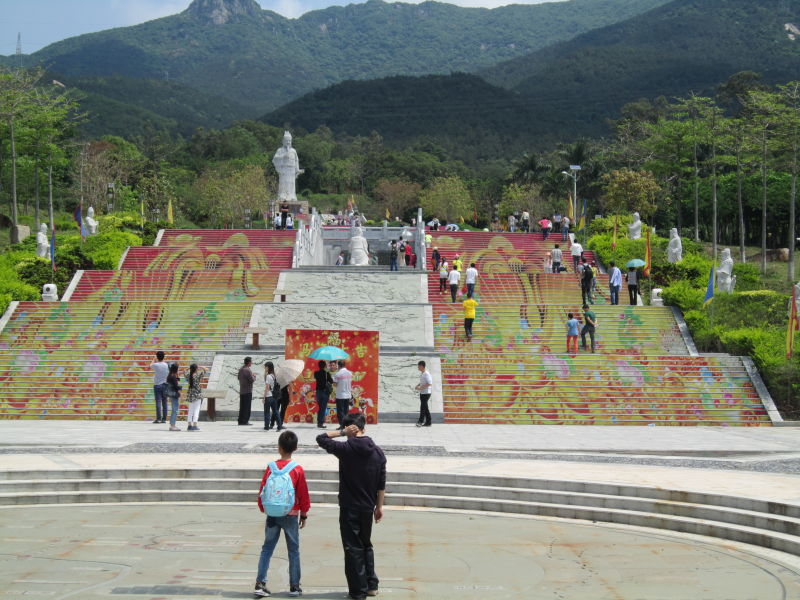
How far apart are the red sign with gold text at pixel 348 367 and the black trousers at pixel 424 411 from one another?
2.93 ft

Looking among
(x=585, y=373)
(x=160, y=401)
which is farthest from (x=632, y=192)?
(x=160, y=401)

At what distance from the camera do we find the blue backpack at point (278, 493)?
802cm

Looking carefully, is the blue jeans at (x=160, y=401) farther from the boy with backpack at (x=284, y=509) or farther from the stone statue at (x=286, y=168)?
the stone statue at (x=286, y=168)

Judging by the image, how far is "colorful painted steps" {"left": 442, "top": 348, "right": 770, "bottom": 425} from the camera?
21.5 m

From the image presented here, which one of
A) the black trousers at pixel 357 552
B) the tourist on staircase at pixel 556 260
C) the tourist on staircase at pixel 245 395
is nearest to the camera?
the black trousers at pixel 357 552

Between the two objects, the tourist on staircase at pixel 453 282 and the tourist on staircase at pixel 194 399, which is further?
the tourist on staircase at pixel 453 282

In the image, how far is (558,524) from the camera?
11125mm

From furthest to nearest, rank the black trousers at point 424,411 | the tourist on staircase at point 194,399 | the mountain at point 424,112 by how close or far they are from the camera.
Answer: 1. the mountain at point 424,112
2. the black trousers at point 424,411
3. the tourist on staircase at point 194,399

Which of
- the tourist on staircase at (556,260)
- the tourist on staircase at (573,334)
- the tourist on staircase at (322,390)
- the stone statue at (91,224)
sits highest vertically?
the stone statue at (91,224)

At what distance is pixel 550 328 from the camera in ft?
88.6

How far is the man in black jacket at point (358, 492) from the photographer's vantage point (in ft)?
26.2

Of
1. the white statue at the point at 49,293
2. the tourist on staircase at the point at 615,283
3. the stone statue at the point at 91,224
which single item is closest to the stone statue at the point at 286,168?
the stone statue at the point at 91,224

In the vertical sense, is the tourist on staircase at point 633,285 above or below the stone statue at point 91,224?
below

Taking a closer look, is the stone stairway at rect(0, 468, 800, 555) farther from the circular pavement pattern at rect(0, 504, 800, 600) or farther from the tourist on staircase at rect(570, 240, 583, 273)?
the tourist on staircase at rect(570, 240, 583, 273)
